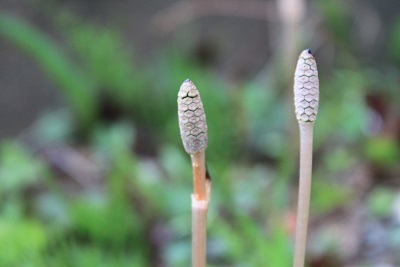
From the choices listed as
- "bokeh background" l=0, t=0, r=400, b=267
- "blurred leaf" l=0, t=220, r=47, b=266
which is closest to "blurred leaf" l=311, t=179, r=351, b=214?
"bokeh background" l=0, t=0, r=400, b=267

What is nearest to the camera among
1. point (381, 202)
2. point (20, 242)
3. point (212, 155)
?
point (20, 242)

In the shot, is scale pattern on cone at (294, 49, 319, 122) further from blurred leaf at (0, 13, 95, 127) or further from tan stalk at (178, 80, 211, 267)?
blurred leaf at (0, 13, 95, 127)

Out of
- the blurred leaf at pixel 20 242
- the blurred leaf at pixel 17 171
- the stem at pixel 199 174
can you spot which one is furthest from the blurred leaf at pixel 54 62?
the stem at pixel 199 174

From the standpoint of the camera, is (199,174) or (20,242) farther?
(20,242)

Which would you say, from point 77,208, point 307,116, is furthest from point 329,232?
point 307,116

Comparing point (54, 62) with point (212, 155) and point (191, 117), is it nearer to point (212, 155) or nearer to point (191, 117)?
point (212, 155)

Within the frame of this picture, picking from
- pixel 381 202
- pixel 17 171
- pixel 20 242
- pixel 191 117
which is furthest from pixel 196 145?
pixel 17 171

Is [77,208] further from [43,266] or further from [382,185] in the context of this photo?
[382,185]
